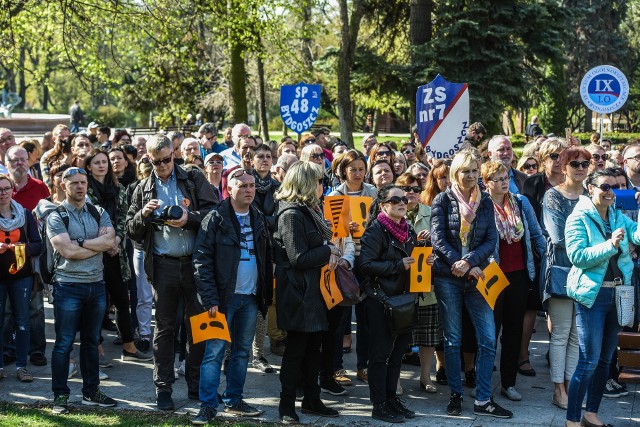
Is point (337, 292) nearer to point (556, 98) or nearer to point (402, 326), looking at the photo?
point (402, 326)

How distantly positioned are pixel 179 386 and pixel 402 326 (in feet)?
7.58

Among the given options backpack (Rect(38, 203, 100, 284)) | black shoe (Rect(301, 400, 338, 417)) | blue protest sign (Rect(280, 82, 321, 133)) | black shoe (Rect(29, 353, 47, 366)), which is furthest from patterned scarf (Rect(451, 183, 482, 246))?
blue protest sign (Rect(280, 82, 321, 133))

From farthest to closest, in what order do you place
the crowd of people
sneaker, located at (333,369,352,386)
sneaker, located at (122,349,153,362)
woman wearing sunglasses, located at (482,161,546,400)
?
sneaker, located at (122,349,153,362) → sneaker, located at (333,369,352,386) → woman wearing sunglasses, located at (482,161,546,400) → the crowd of people

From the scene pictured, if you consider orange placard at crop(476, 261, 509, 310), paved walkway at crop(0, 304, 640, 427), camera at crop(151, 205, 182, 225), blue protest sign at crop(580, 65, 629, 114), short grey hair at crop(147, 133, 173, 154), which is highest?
blue protest sign at crop(580, 65, 629, 114)

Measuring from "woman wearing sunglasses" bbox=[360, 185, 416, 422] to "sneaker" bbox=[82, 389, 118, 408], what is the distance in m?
2.22

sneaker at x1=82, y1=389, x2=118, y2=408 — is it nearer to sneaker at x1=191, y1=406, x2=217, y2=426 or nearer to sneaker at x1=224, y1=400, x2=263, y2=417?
sneaker at x1=191, y1=406, x2=217, y2=426

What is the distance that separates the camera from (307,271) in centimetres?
679

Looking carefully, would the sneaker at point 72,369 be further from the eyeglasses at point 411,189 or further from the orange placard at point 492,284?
the orange placard at point 492,284

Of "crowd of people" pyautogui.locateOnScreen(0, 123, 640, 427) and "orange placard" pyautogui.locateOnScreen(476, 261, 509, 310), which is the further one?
"orange placard" pyautogui.locateOnScreen(476, 261, 509, 310)

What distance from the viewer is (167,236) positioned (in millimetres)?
7008

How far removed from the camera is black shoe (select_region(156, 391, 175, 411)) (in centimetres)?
715

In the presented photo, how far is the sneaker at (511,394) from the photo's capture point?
7480 mm

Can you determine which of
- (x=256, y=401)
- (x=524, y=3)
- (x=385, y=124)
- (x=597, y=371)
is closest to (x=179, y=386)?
(x=256, y=401)

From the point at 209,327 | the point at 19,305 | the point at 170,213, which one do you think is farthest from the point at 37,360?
the point at 170,213
